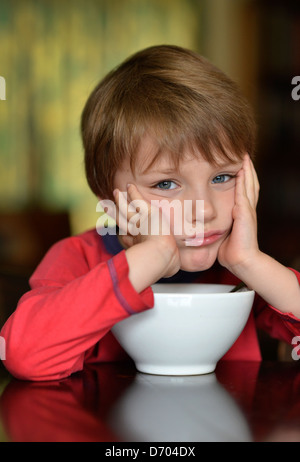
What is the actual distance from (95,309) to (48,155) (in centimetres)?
453

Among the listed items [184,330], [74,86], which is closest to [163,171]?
[184,330]

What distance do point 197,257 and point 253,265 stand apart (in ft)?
0.39

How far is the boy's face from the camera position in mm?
1100

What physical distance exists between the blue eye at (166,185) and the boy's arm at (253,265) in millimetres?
125

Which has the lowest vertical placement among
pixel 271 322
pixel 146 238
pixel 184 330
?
pixel 271 322

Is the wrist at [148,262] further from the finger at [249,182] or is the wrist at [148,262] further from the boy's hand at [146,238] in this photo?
the finger at [249,182]

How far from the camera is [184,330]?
3.02 ft

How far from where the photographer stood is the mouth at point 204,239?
113cm

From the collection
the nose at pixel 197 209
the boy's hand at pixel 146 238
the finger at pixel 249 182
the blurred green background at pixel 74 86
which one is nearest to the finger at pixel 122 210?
the boy's hand at pixel 146 238

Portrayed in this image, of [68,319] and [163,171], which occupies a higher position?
[163,171]

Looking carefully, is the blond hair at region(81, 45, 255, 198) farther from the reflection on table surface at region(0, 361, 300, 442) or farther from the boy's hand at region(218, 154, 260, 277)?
the reflection on table surface at region(0, 361, 300, 442)

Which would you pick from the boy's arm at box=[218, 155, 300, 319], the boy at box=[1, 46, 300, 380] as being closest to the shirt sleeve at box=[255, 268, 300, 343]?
the boy at box=[1, 46, 300, 380]

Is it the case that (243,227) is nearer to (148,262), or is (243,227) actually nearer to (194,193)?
(194,193)

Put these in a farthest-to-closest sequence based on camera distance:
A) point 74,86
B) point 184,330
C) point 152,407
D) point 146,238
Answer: point 74,86
point 146,238
point 184,330
point 152,407
